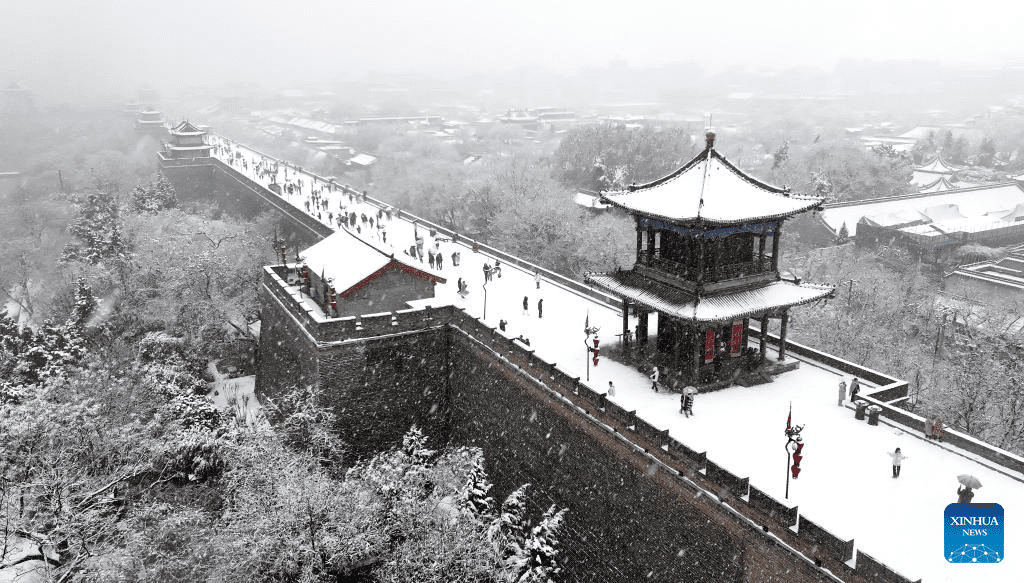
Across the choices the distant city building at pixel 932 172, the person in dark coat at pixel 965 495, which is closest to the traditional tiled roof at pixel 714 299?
the person in dark coat at pixel 965 495

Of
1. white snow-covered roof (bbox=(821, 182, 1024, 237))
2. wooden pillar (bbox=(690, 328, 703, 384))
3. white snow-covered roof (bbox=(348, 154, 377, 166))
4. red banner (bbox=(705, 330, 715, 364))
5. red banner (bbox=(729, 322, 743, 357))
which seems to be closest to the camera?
wooden pillar (bbox=(690, 328, 703, 384))

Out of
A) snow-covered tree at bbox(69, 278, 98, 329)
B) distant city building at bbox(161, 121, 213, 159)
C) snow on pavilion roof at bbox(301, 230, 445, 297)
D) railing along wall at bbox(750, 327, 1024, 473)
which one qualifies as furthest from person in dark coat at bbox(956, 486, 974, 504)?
distant city building at bbox(161, 121, 213, 159)

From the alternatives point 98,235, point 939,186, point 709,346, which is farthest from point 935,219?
point 98,235

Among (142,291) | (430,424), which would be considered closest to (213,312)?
(142,291)

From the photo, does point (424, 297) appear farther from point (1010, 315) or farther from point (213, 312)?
point (1010, 315)

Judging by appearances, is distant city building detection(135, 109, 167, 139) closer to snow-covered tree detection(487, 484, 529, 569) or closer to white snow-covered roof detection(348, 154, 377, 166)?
white snow-covered roof detection(348, 154, 377, 166)
